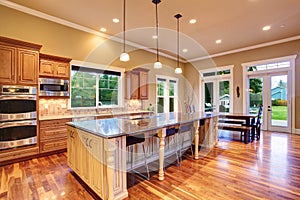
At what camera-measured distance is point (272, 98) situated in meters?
6.04

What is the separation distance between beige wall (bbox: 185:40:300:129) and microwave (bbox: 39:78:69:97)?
6119mm

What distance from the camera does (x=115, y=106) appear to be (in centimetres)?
538

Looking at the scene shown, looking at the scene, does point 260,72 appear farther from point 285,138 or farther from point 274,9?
point 274,9

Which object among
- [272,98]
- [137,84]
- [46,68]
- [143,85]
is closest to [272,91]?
[272,98]

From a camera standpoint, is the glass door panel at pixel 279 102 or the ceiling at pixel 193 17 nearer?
the ceiling at pixel 193 17

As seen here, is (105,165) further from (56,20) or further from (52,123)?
(56,20)

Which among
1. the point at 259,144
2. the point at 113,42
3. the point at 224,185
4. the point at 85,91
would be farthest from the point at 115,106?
the point at 259,144

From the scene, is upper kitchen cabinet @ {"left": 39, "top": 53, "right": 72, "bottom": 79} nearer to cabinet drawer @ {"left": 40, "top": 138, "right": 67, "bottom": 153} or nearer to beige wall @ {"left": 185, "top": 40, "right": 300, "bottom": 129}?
cabinet drawer @ {"left": 40, "top": 138, "right": 67, "bottom": 153}

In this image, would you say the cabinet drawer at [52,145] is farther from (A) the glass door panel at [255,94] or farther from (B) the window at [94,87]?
(A) the glass door panel at [255,94]

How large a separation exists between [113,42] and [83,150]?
4.01 meters

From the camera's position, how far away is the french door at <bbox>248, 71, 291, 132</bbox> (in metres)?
5.72

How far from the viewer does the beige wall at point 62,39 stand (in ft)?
11.3

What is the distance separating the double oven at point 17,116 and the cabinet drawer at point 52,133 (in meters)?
0.14

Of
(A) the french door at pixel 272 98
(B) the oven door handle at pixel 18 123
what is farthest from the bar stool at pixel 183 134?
(A) the french door at pixel 272 98
